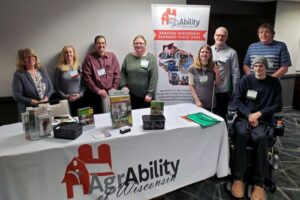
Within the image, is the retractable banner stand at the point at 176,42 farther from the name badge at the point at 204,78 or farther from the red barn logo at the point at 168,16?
the name badge at the point at 204,78

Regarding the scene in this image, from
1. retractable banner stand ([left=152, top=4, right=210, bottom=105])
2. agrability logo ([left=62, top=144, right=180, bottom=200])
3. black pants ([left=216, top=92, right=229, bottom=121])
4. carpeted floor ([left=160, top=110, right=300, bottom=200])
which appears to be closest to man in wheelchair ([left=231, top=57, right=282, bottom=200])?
carpeted floor ([left=160, top=110, right=300, bottom=200])

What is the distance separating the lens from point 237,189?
2.21 meters

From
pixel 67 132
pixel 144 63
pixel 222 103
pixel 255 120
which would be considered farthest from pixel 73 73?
pixel 255 120

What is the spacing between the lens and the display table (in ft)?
5.05

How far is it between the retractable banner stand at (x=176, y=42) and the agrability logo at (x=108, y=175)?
169 centimetres

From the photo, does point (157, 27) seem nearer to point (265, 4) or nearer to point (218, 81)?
point (218, 81)

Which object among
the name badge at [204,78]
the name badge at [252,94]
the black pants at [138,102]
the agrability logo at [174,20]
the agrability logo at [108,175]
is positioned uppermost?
the agrability logo at [174,20]

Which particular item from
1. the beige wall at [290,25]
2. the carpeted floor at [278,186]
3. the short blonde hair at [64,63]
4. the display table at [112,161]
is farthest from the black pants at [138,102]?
the beige wall at [290,25]

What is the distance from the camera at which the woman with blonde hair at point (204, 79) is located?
2681mm

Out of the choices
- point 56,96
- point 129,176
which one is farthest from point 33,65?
point 129,176

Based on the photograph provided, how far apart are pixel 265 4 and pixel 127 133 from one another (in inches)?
168

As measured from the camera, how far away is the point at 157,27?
3.38 m

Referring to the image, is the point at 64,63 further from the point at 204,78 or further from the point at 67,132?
the point at 204,78

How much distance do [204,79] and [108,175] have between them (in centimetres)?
154
